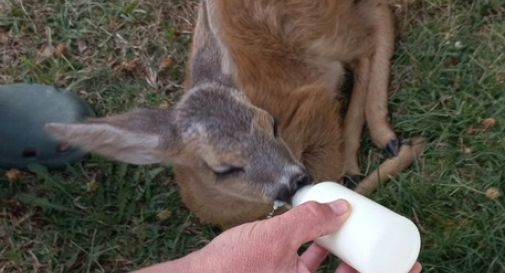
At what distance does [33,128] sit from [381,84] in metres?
1.78

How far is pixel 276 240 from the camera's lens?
2.71 metres

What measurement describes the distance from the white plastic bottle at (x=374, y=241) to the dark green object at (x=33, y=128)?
6.49 ft

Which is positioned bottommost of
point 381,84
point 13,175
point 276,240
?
point 13,175

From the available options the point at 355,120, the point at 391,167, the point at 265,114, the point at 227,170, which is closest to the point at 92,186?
the point at 227,170

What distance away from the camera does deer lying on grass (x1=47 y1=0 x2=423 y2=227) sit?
3.53 meters

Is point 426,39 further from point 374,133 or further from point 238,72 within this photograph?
point 238,72

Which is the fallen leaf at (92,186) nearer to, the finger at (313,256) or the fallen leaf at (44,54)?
the fallen leaf at (44,54)

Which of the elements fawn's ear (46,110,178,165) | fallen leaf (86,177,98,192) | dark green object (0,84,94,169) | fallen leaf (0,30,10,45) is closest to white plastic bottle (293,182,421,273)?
fawn's ear (46,110,178,165)

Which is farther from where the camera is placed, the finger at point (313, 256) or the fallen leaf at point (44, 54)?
the fallen leaf at point (44, 54)

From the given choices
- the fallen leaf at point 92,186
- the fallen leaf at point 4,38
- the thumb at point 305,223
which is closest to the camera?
Result: the thumb at point 305,223

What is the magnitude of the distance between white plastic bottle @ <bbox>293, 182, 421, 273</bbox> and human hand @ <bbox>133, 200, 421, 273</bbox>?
5 cm

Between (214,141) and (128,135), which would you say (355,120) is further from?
(128,135)

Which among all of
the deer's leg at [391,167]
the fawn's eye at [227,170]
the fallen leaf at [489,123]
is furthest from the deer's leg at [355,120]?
the fawn's eye at [227,170]

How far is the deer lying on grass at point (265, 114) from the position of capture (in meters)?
3.53
